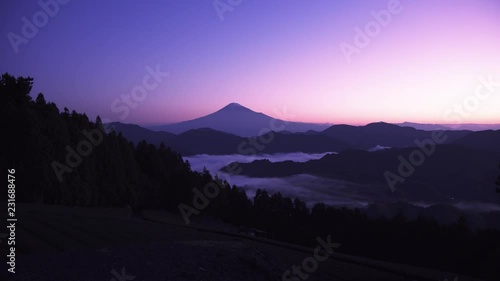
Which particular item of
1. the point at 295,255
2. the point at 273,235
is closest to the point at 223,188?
the point at 273,235

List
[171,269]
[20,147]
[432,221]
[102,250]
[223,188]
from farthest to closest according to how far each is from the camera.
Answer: [223,188]
[432,221]
[20,147]
[102,250]
[171,269]

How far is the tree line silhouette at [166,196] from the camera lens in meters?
34.6

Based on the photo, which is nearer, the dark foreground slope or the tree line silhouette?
the dark foreground slope

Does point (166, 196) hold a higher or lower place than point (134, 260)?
lower

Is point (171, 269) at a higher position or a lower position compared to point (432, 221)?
higher

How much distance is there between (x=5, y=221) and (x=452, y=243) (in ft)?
149

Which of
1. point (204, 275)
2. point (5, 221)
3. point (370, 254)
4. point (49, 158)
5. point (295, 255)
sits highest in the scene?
point (49, 158)

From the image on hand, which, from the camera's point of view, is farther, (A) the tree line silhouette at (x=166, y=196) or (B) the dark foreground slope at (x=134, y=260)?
(A) the tree line silhouette at (x=166, y=196)

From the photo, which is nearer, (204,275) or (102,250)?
(204,275)

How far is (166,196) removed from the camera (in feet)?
208

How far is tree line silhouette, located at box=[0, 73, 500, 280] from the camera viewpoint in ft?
114

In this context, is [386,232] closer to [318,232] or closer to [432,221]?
[432,221]

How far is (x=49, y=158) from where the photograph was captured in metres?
36.5

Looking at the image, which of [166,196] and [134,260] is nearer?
[134,260]
